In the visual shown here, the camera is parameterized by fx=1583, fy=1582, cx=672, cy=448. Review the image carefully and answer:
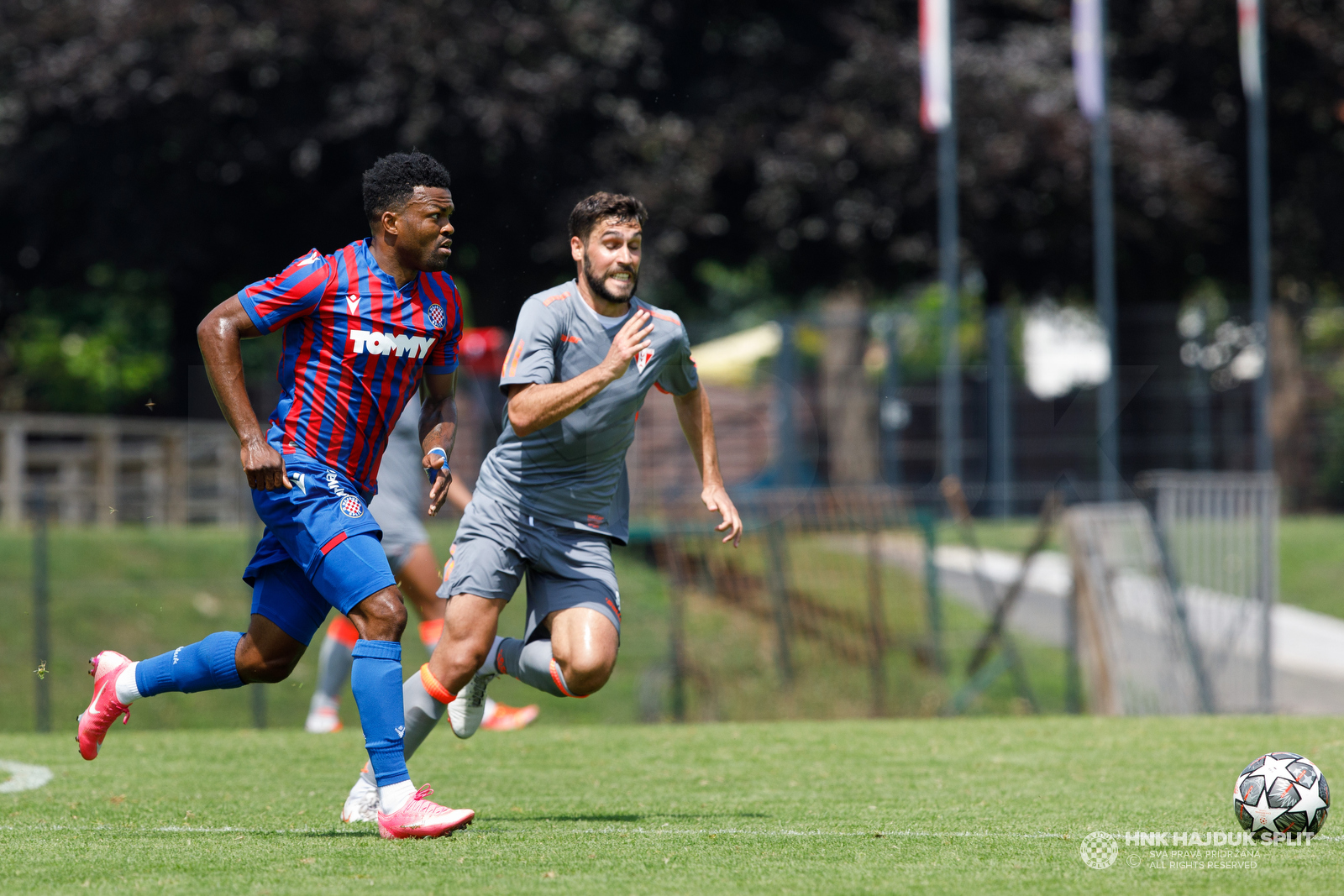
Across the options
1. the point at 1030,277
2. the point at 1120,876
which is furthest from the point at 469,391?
the point at 1120,876

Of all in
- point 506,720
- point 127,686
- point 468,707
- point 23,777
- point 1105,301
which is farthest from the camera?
point 1105,301

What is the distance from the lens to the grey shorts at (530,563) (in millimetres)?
5613

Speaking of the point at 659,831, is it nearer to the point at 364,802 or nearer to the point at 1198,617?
the point at 364,802

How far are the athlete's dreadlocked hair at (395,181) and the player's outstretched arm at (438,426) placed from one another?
2.05ft

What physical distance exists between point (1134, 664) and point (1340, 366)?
1067 centimetres

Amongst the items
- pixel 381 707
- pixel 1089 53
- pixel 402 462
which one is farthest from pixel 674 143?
pixel 381 707

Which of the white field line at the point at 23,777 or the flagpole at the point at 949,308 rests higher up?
the flagpole at the point at 949,308

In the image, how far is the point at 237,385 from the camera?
202 inches

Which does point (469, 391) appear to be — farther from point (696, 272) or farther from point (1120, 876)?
point (1120, 876)

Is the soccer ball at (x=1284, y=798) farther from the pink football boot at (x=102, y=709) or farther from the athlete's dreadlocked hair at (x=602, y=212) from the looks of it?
the pink football boot at (x=102, y=709)

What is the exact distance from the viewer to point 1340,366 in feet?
67.2

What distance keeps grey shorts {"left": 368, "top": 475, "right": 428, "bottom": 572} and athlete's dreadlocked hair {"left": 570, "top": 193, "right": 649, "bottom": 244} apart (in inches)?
127

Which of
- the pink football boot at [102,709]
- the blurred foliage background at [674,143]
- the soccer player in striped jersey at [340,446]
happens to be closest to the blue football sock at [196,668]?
the soccer player in striped jersey at [340,446]
